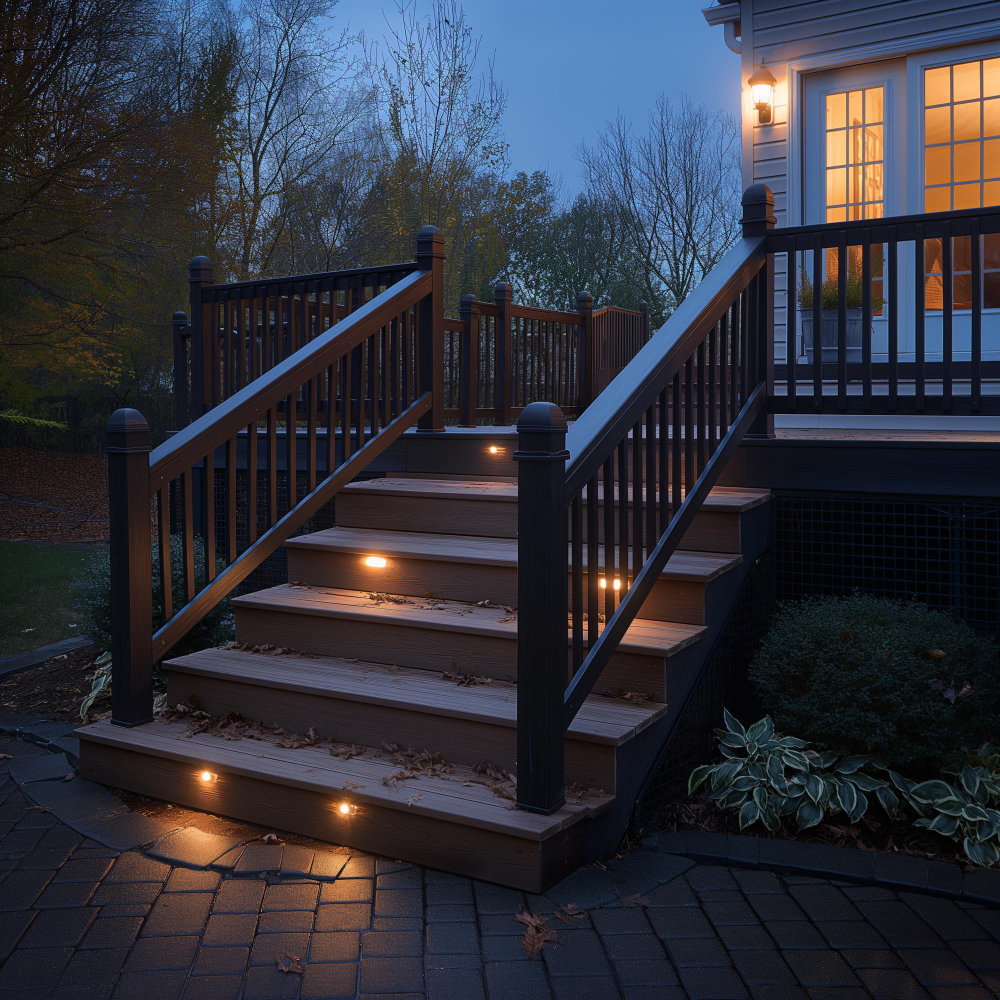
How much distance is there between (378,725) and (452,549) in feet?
3.19

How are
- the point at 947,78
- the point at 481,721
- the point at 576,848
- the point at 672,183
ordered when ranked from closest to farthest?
the point at 576,848, the point at 481,721, the point at 947,78, the point at 672,183

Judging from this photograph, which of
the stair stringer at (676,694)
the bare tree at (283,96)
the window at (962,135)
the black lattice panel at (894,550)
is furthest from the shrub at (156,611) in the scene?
the bare tree at (283,96)

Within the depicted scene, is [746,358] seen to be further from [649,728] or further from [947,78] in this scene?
[947,78]

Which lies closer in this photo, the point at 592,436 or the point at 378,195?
the point at 592,436

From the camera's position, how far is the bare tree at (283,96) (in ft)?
53.0

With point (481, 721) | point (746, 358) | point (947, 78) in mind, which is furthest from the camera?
point (947, 78)

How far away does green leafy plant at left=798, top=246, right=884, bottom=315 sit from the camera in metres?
5.34

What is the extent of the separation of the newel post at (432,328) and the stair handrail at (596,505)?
5.44 ft

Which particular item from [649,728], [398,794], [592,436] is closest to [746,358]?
[592,436]

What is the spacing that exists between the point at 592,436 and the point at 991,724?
6.08 ft

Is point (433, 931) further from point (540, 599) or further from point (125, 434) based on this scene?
point (125, 434)

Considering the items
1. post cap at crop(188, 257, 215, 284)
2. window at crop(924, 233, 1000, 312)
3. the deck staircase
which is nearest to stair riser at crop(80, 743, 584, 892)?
the deck staircase

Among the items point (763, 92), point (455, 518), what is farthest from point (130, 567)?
point (763, 92)

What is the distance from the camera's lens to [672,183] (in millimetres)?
20359
